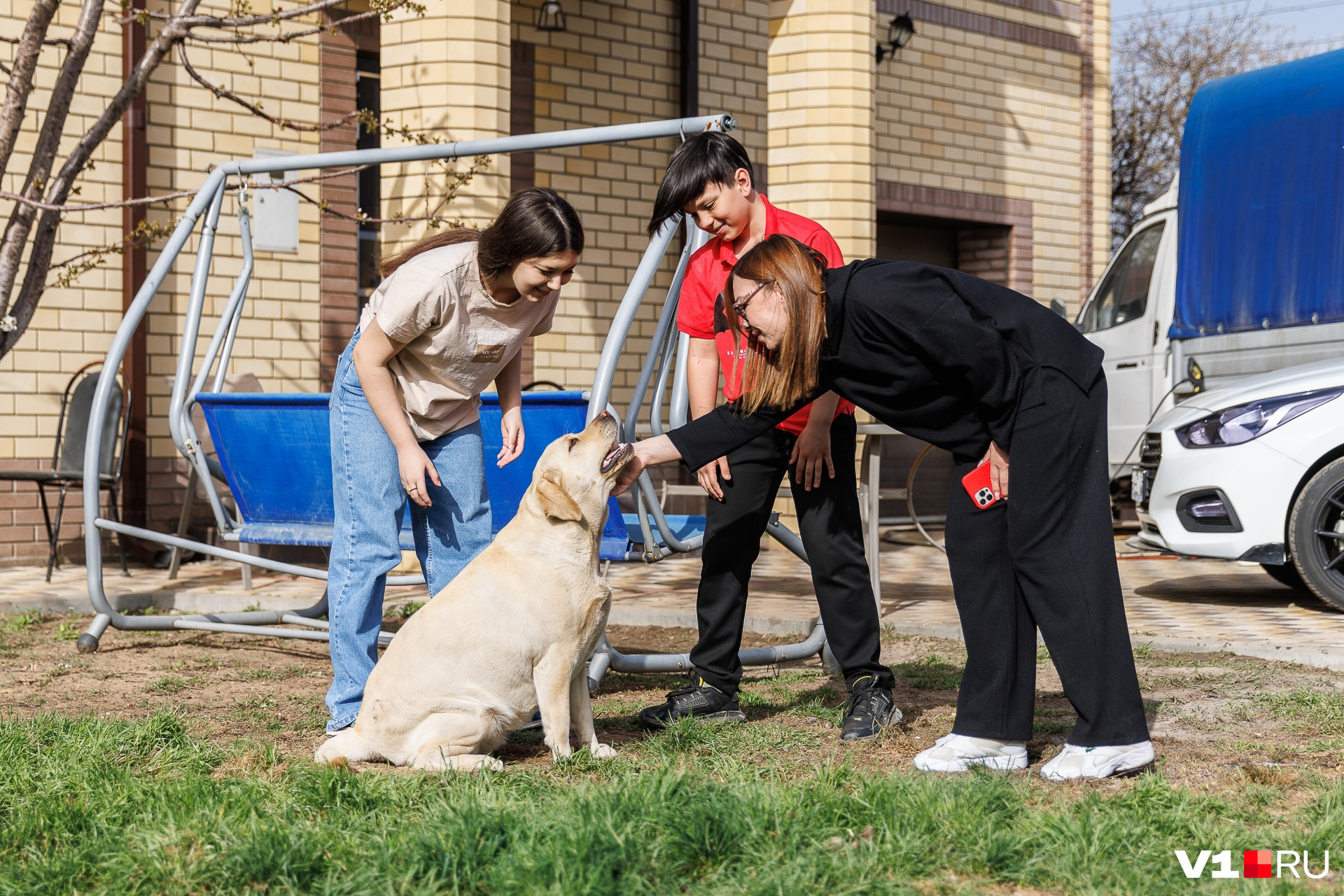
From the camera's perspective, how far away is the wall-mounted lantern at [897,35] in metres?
12.7

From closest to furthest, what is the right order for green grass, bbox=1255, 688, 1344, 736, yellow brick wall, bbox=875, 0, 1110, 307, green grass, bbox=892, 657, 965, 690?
green grass, bbox=1255, 688, 1344, 736 < green grass, bbox=892, 657, 965, 690 < yellow brick wall, bbox=875, 0, 1110, 307

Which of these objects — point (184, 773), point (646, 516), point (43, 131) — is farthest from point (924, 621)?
point (43, 131)

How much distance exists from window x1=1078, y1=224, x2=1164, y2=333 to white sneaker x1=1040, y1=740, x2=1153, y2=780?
770 cm

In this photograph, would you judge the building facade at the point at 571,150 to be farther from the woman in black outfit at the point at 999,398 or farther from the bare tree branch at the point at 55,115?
the woman in black outfit at the point at 999,398

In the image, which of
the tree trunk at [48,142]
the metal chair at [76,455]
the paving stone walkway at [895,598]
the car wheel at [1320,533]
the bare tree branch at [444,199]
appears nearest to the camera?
the paving stone walkway at [895,598]

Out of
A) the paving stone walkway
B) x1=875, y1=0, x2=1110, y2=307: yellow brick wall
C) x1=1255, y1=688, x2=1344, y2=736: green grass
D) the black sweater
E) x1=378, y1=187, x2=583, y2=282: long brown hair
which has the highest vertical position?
x1=875, y1=0, x2=1110, y2=307: yellow brick wall

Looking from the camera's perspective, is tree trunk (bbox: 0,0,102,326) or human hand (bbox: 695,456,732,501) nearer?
human hand (bbox: 695,456,732,501)

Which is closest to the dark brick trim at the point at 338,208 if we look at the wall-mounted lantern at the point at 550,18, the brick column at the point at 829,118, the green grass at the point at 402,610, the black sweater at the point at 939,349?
the wall-mounted lantern at the point at 550,18

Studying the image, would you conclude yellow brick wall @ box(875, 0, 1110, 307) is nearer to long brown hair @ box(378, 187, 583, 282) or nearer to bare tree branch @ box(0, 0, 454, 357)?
bare tree branch @ box(0, 0, 454, 357)

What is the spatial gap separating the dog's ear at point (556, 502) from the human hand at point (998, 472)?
1.16 metres

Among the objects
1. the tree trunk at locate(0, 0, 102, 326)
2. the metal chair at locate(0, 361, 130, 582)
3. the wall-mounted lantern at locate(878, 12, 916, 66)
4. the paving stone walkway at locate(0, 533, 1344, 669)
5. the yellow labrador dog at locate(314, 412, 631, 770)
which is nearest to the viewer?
the yellow labrador dog at locate(314, 412, 631, 770)

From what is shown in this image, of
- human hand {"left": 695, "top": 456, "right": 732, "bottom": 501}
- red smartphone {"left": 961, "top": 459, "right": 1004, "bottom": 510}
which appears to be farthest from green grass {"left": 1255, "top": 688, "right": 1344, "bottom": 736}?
human hand {"left": 695, "top": 456, "right": 732, "bottom": 501}

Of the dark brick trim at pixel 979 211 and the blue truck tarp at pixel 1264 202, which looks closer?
the blue truck tarp at pixel 1264 202

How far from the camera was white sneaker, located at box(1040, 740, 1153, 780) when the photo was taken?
3.42 m
